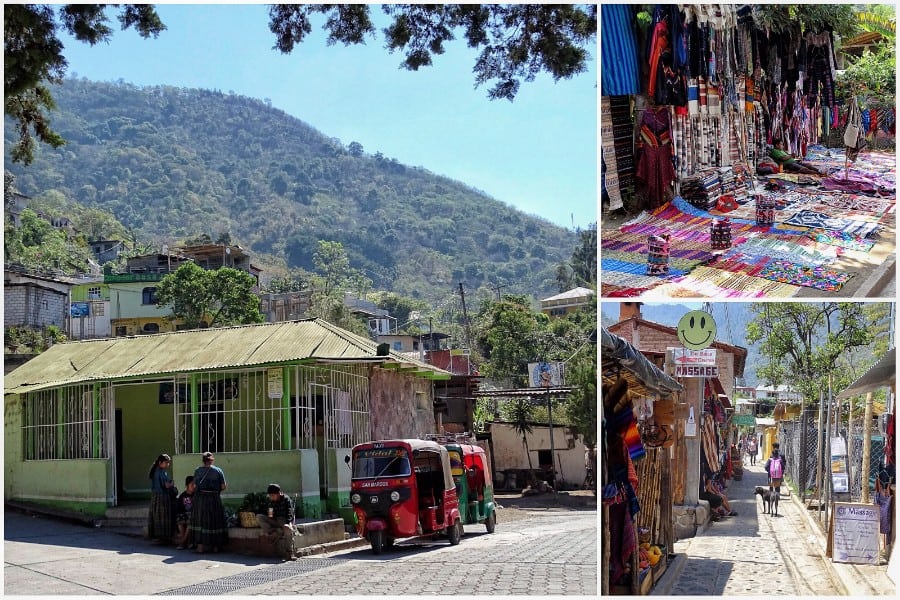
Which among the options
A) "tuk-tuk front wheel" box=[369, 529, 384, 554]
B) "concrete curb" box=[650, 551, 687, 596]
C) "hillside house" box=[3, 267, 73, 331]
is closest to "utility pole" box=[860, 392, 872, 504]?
"concrete curb" box=[650, 551, 687, 596]

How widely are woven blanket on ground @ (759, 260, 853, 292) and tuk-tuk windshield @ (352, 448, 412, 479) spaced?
13.0ft

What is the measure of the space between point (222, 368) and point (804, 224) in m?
5.99

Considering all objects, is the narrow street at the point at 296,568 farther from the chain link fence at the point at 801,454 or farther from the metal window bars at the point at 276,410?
the chain link fence at the point at 801,454

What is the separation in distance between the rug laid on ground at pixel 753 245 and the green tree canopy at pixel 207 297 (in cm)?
2605

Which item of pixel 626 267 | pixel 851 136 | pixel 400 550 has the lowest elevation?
pixel 400 550

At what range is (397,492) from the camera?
827 centimetres

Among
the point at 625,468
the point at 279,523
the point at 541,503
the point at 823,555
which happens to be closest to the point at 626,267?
the point at 625,468

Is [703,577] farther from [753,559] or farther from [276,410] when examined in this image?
[276,410]

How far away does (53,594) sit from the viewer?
239 inches

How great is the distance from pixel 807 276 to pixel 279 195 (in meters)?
83.8

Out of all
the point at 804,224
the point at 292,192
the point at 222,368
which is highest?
the point at 292,192

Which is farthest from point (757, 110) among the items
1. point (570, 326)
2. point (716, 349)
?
point (570, 326)

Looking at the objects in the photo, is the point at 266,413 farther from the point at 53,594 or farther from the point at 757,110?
the point at 757,110

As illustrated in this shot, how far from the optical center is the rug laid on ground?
18.1 ft
